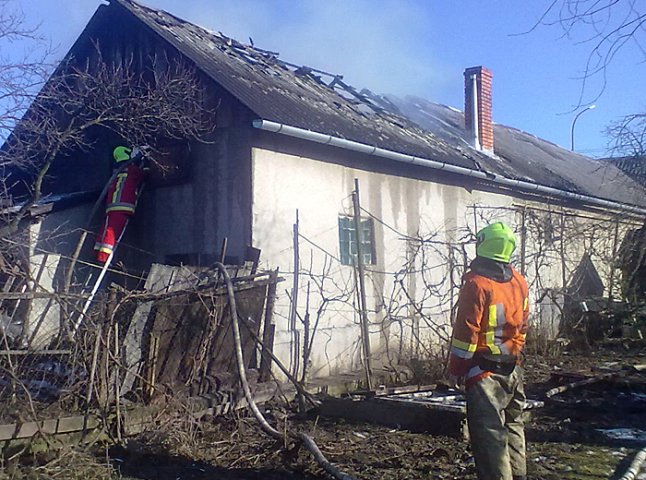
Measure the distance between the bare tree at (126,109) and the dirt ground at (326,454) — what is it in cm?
414

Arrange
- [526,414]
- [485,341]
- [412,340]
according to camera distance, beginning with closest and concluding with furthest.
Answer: [485,341] < [526,414] < [412,340]

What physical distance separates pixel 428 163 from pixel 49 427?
290 inches

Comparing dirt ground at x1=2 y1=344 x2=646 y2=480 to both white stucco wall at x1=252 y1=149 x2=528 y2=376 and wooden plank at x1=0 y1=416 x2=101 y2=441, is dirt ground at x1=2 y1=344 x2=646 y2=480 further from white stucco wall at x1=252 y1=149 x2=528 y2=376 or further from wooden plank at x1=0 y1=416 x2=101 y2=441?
white stucco wall at x1=252 y1=149 x2=528 y2=376

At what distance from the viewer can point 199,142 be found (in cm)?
966

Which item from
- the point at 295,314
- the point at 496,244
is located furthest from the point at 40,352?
the point at 496,244

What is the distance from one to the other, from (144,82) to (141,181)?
1.51m

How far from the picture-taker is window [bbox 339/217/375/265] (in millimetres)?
10289

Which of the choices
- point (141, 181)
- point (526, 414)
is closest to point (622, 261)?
point (526, 414)

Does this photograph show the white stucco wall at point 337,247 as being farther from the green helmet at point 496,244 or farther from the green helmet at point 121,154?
the green helmet at point 496,244

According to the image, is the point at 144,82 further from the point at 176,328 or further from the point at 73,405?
the point at 73,405

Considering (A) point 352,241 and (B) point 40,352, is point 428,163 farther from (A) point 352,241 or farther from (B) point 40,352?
(B) point 40,352

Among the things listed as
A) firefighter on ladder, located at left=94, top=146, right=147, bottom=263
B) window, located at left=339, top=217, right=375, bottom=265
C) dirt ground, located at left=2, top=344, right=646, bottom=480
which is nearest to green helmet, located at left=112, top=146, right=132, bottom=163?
firefighter on ladder, located at left=94, top=146, right=147, bottom=263

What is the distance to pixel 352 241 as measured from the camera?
34.2ft

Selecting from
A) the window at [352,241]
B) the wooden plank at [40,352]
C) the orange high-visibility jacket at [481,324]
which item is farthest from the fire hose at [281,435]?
the window at [352,241]
